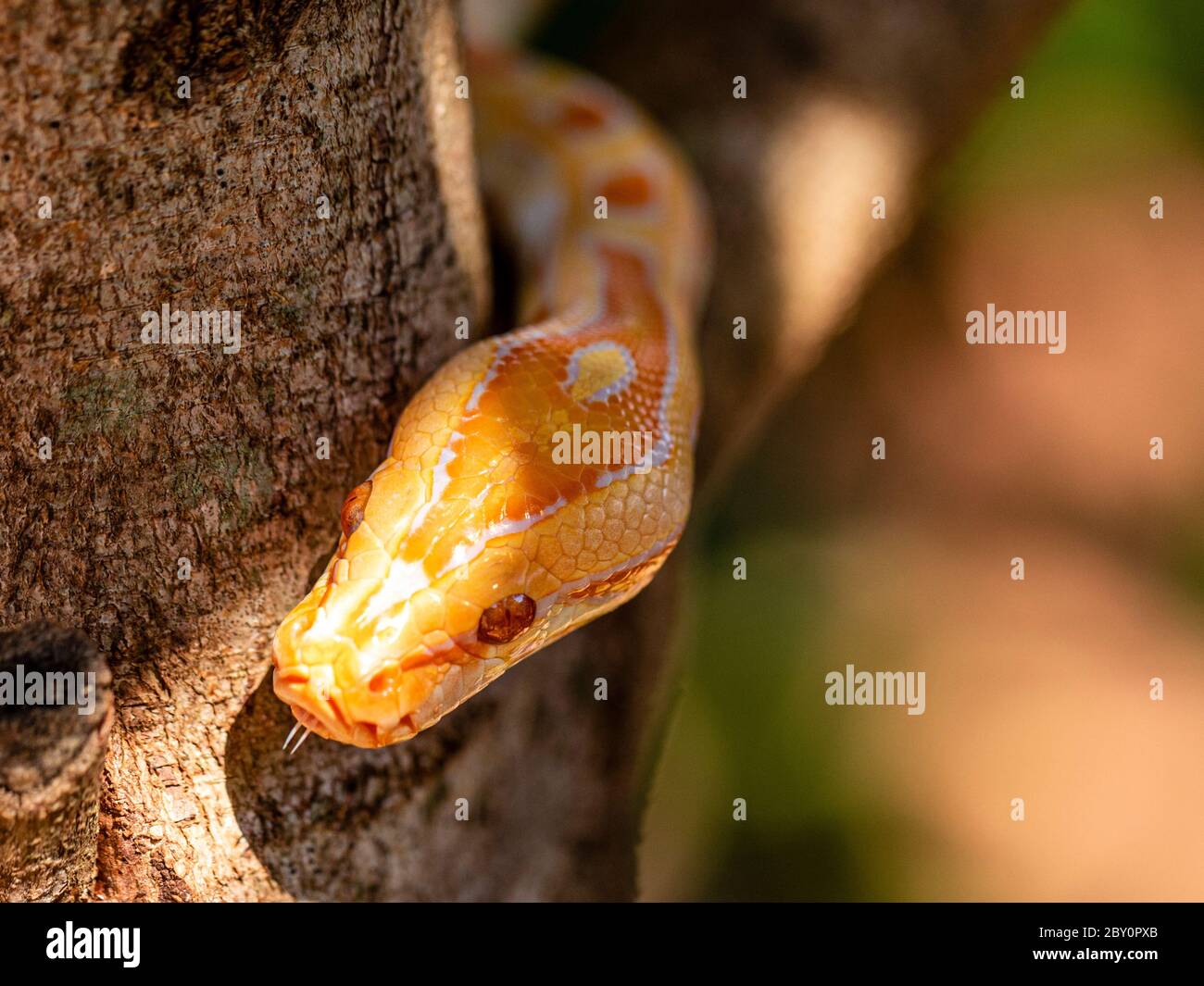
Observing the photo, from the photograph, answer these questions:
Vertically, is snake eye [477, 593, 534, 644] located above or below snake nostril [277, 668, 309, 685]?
above

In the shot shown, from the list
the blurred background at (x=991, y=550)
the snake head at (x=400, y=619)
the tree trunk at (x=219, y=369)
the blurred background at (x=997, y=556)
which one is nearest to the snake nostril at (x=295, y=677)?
the snake head at (x=400, y=619)

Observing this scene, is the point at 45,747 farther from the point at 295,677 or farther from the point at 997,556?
the point at 997,556

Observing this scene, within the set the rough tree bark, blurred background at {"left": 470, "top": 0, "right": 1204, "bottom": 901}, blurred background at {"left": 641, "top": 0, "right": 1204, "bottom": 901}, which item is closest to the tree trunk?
the rough tree bark

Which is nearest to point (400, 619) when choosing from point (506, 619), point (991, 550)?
point (506, 619)

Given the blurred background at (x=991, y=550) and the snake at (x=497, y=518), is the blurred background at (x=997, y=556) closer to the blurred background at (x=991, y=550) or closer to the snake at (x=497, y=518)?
the blurred background at (x=991, y=550)

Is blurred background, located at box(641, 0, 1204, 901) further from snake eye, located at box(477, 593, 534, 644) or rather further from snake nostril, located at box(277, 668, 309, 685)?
A: snake nostril, located at box(277, 668, 309, 685)
